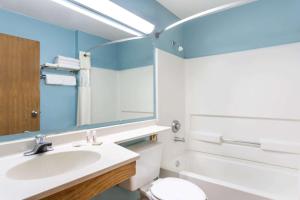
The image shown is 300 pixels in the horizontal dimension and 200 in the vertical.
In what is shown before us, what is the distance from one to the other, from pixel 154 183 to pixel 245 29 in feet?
6.67

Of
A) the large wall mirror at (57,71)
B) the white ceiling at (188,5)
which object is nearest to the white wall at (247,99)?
the white ceiling at (188,5)

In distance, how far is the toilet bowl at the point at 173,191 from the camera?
1.28 metres

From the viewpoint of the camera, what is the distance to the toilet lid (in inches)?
50.2

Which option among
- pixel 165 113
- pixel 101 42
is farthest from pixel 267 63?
pixel 101 42

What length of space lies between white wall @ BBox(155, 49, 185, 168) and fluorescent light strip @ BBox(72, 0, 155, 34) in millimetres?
359

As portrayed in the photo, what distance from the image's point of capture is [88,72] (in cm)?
146

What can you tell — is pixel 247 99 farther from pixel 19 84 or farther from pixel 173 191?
pixel 19 84

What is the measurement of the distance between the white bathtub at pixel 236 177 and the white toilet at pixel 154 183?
1.03 feet

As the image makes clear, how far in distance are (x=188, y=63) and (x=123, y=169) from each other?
2.00 meters

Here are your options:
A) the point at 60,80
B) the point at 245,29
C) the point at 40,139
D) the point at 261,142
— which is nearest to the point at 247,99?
the point at 261,142

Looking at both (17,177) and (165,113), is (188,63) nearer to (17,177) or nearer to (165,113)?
(165,113)

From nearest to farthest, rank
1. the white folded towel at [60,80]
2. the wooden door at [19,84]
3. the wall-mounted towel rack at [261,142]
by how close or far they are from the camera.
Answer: the wooden door at [19,84]
the white folded towel at [60,80]
the wall-mounted towel rack at [261,142]

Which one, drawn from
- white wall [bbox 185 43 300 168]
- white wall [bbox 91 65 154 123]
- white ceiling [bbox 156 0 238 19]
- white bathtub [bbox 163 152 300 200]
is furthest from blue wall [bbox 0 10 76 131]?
white wall [bbox 185 43 300 168]

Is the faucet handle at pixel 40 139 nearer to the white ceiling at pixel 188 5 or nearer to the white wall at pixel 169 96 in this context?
the white wall at pixel 169 96
